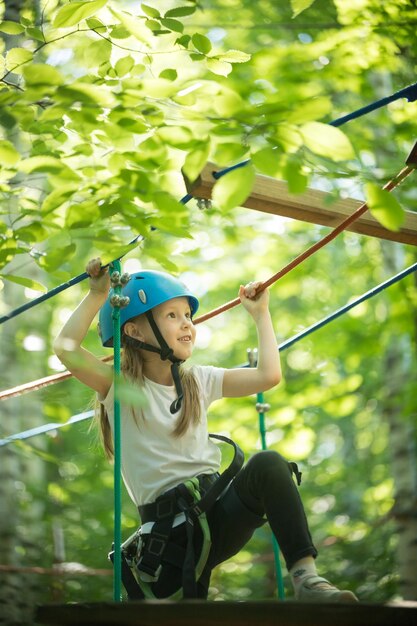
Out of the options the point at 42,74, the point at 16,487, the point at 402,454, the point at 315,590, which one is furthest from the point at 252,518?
the point at 402,454

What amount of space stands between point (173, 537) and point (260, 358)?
2.64 feet

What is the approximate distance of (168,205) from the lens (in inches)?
91.0

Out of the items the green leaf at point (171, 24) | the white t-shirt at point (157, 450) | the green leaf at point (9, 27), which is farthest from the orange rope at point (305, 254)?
the green leaf at point (9, 27)

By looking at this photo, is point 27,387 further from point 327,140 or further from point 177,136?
point 327,140

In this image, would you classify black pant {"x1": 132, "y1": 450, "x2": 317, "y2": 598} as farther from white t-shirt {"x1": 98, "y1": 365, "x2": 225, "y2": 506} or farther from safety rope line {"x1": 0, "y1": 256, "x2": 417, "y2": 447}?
safety rope line {"x1": 0, "y1": 256, "x2": 417, "y2": 447}

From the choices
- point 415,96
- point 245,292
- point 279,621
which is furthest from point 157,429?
point 415,96

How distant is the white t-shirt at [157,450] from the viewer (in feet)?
9.62

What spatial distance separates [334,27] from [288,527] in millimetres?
4175

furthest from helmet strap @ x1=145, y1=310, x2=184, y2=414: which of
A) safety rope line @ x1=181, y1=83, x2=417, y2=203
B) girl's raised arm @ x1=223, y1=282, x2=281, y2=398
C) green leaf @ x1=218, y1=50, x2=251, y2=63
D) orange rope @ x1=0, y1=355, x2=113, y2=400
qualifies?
green leaf @ x1=218, y1=50, x2=251, y2=63

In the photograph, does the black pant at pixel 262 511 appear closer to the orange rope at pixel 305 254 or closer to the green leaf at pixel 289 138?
the orange rope at pixel 305 254

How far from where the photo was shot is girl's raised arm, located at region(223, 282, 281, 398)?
10.4ft

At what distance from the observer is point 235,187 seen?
1.82 m

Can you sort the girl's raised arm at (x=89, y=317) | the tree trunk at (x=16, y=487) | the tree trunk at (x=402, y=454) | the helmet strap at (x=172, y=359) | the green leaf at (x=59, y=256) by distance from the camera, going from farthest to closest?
the tree trunk at (x=402, y=454)
the tree trunk at (x=16, y=487)
the helmet strap at (x=172, y=359)
the girl's raised arm at (x=89, y=317)
the green leaf at (x=59, y=256)

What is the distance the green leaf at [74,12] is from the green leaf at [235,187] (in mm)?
738
